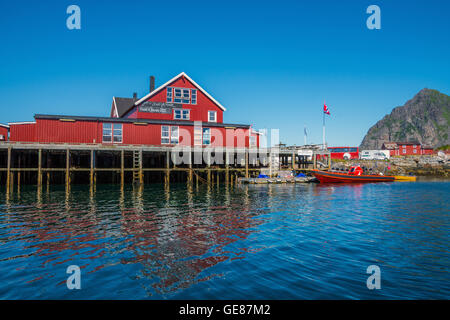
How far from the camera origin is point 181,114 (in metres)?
36.8

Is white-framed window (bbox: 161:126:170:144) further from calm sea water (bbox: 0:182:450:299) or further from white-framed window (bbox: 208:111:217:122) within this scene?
calm sea water (bbox: 0:182:450:299)

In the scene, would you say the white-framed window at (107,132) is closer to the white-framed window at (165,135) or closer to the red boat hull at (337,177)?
the white-framed window at (165,135)

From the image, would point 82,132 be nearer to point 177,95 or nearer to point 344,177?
point 177,95

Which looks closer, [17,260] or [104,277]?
[104,277]

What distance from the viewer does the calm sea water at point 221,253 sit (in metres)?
6.41

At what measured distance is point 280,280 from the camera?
6.89 metres

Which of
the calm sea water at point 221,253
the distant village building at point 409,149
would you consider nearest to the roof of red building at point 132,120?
the calm sea water at point 221,253

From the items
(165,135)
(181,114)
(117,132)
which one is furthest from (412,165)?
(117,132)

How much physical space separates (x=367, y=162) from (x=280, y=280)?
7504 cm

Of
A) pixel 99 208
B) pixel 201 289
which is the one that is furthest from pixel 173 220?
pixel 201 289

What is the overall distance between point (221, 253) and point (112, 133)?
86.2ft
